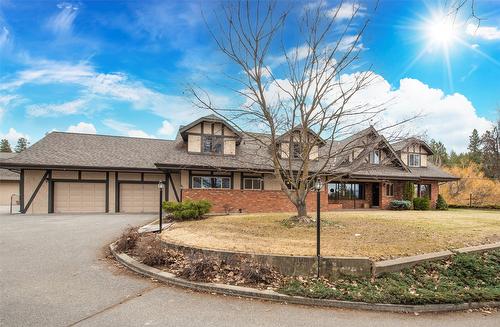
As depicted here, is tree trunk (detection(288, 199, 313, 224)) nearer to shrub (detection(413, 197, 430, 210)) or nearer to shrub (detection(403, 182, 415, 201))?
shrub (detection(403, 182, 415, 201))

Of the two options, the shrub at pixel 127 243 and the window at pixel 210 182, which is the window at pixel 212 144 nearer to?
the window at pixel 210 182

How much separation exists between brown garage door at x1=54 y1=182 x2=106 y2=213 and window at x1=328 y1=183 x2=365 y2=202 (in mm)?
15467

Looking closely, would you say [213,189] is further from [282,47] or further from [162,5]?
[162,5]

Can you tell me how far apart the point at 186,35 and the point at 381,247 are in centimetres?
956

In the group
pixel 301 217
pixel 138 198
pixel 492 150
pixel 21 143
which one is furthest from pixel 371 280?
pixel 21 143

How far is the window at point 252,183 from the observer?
20.1 m

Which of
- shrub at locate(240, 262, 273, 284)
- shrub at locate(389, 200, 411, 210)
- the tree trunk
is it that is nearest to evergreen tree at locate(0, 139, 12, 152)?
shrub at locate(389, 200, 411, 210)

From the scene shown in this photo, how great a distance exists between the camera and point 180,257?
24.2 feet

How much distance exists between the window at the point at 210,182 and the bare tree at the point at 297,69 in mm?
7778

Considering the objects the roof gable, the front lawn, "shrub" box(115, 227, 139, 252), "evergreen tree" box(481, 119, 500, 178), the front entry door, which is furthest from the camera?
"evergreen tree" box(481, 119, 500, 178)

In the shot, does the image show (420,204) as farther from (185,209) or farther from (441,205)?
(185,209)

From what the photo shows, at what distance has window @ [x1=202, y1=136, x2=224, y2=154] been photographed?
64.7ft

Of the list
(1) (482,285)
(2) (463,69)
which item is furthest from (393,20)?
(1) (482,285)

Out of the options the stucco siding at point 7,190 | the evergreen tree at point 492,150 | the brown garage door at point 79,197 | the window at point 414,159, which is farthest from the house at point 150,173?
the evergreen tree at point 492,150
